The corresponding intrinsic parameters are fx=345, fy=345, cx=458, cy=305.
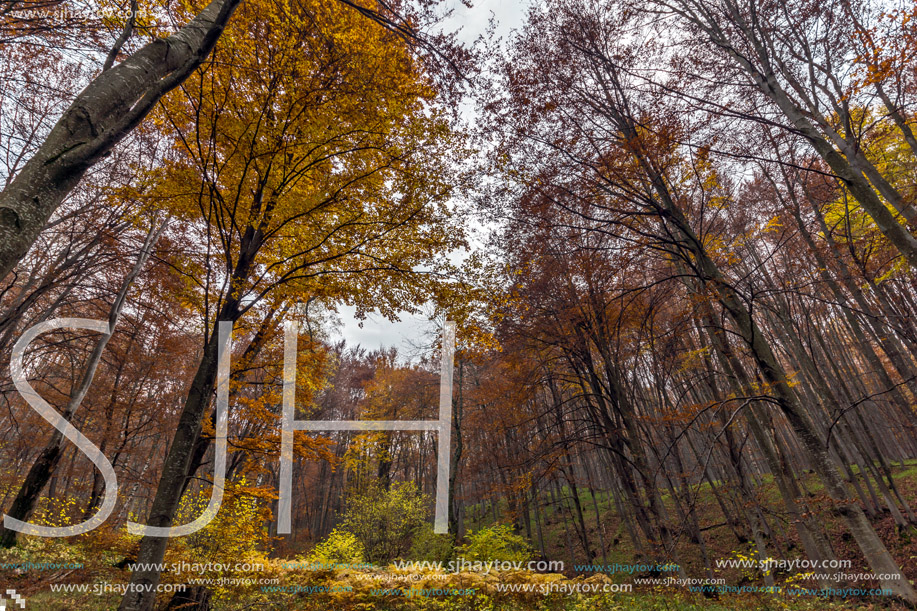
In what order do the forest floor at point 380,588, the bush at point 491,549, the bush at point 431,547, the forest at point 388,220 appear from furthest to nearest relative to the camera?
1. the bush at point 431,547
2. the bush at point 491,549
3. the forest floor at point 380,588
4. the forest at point 388,220

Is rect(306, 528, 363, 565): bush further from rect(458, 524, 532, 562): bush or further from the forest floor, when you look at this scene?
rect(458, 524, 532, 562): bush

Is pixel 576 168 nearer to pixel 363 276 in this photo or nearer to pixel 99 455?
pixel 363 276

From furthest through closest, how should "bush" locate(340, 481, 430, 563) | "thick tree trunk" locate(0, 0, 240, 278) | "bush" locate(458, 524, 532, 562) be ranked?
"bush" locate(340, 481, 430, 563) < "bush" locate(458, 524, 532, 562) < "thick tree trunk" locate(0, 0, 240, 278)

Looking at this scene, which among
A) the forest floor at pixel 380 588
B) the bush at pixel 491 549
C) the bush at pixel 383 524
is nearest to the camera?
the forest floor at pixel 380 588

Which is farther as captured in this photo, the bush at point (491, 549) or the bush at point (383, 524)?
the bush at point (383, 524)

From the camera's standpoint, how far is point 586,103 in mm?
4789

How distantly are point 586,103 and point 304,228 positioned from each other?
4.45 meters

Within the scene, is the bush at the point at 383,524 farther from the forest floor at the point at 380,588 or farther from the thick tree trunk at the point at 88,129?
the thick tree trunk at the point at 88,129

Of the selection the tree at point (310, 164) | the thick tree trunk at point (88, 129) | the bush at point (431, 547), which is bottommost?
A: the bush at point (431, 547)

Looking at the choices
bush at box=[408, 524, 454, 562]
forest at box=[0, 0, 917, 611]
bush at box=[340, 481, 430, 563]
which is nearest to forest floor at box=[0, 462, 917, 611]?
forest at box=[0, 0, 917, 611]

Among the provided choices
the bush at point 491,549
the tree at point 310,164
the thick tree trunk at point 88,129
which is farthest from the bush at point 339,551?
the thick tree trunk at point 88,129

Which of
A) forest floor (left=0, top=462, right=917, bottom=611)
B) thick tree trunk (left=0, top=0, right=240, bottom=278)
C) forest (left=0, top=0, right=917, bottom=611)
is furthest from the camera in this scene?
forest floor (left=0, top=462, right=917, bottom=611)

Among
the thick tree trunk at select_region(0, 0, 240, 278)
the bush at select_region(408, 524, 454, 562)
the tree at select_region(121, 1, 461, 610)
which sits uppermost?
the tree at select_region(121, 1, 461, 610)

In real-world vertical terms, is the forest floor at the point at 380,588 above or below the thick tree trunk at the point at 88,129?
below
